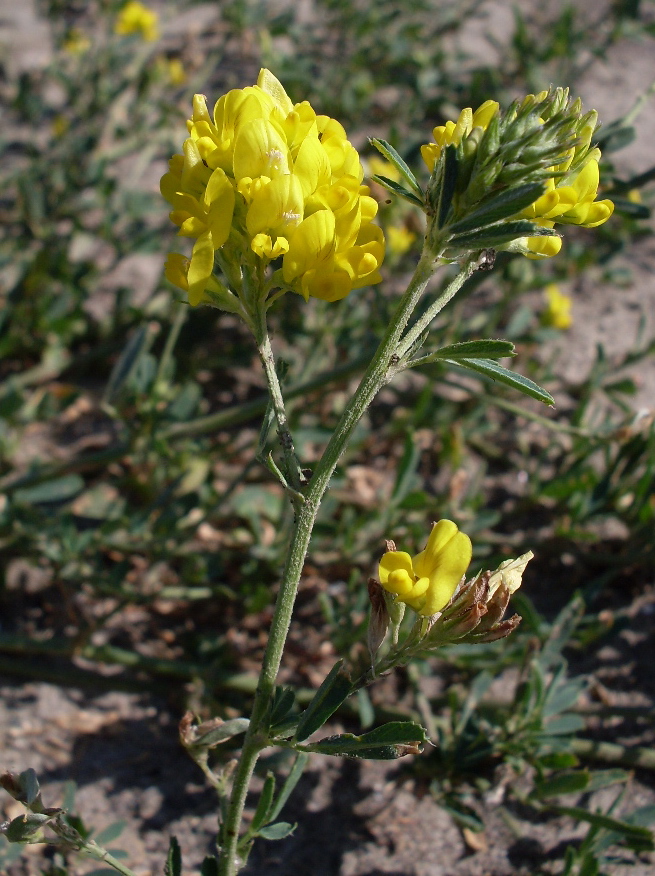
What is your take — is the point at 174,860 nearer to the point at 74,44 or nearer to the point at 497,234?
the point at 497,234

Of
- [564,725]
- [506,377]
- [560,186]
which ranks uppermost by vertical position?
[560,186]

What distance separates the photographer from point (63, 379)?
307 cm

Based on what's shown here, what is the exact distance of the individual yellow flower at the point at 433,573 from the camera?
1.09 metres

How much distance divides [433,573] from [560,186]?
556 mm

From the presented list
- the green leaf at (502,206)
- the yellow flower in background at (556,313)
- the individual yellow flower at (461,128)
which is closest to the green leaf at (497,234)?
the green leaf at (502,206)

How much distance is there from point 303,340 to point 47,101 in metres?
2.49

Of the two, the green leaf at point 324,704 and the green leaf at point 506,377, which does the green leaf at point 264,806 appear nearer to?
the green leaf at point 324,704

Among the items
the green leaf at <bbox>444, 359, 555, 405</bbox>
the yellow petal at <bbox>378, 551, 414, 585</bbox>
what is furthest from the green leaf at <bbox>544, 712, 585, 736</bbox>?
the green leaf at <bbox>444, 359, 555, 405</bbox>

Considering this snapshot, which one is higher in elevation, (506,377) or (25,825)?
(506,377)

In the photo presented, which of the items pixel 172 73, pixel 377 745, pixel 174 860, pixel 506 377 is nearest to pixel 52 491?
pixel 174 860

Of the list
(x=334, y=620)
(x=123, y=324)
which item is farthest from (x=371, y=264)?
(x=123, y=324)

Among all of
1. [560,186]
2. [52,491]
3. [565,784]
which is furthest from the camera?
[52,491]

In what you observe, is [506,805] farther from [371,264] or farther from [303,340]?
[303,340]

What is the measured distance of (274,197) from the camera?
40.6 inches
